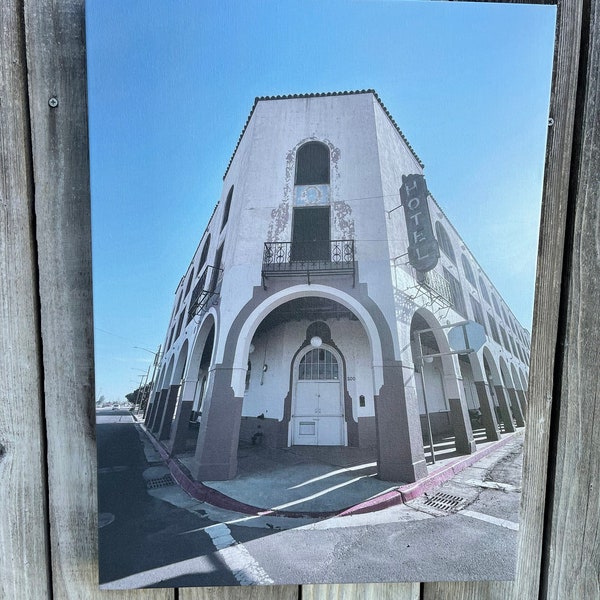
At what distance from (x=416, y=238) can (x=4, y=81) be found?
4.20 ft

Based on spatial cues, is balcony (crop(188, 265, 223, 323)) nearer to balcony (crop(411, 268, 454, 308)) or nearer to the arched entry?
the arched entry

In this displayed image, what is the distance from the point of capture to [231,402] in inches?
44.3

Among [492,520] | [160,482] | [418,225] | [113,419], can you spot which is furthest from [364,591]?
[418,225]

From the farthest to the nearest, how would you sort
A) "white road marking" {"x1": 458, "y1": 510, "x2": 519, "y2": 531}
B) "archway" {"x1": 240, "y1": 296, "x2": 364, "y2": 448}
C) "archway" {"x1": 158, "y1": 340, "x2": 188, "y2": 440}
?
"archway" {"x1": 158, "y1": 340, "x2": 188, "y2": 440}, "archway" {"x1": 240, "y1": 296, "x2": 364, "y2": 448}, "white road marking" {"x1": 458, "y1": 510, "x2": 519, "y2": 531}

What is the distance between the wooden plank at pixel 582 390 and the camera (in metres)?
0.98

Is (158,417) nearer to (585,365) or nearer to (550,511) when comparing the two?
(550,511)

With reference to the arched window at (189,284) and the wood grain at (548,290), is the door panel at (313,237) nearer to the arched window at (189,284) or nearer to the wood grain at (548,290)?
the arched window at (189,284)

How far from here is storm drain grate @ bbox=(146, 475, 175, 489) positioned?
100cm

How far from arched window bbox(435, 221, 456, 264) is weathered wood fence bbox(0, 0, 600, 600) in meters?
0.30

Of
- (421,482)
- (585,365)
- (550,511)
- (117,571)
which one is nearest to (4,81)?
(117,571)

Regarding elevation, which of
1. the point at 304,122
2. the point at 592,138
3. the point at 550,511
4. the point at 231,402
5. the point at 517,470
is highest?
the point at 304,122

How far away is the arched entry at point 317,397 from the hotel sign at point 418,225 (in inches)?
16.9

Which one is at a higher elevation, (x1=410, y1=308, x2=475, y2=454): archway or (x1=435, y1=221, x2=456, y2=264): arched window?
(x1=435, y1=221, x2=456, y2=264): arched window

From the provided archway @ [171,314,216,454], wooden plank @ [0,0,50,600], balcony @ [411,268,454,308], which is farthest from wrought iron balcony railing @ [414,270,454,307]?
wooden plank @ [0,0,50,600]
